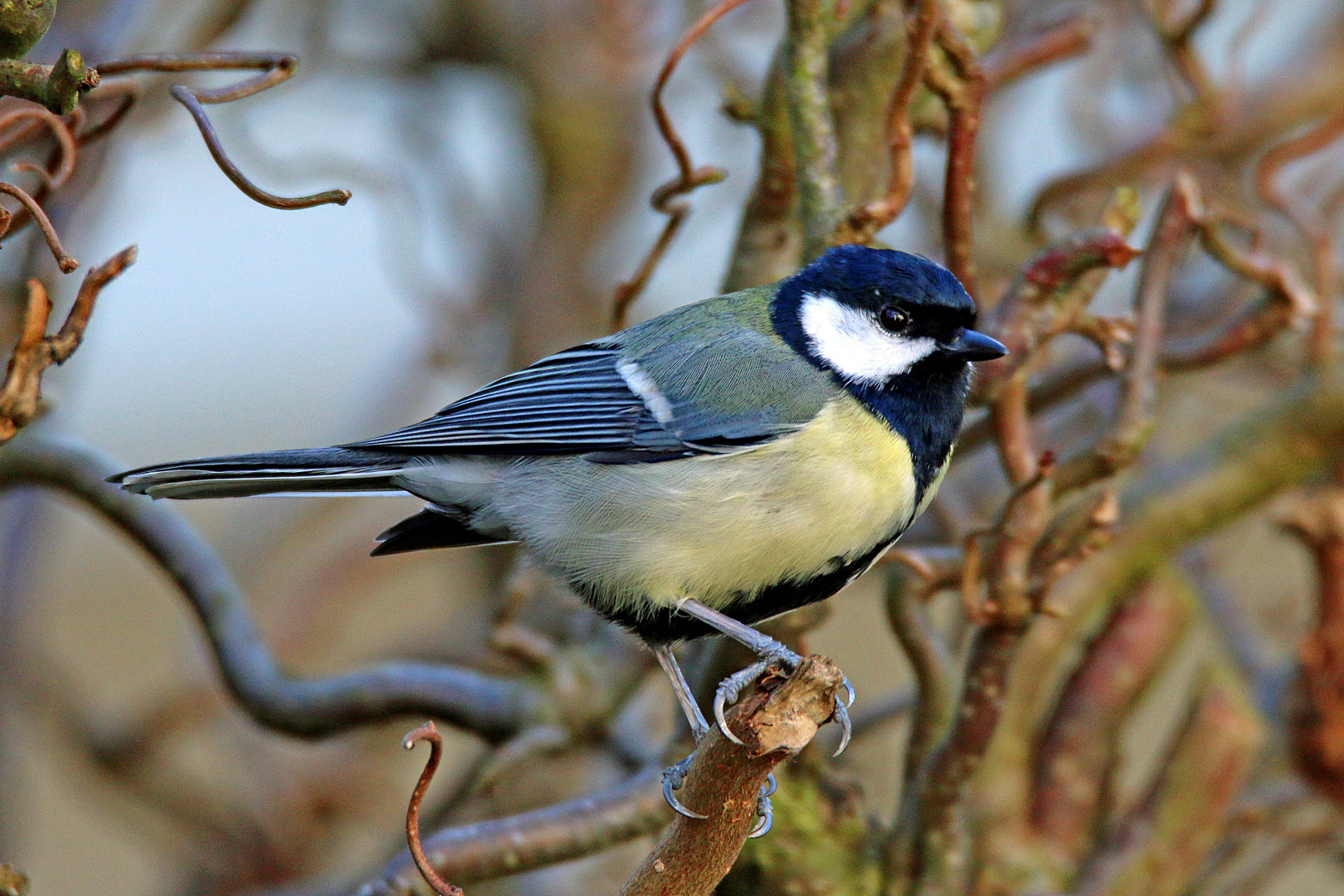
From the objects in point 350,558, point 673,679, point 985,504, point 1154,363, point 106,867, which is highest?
point 1154,363

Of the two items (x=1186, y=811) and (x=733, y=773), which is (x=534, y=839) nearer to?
(x=733, y=773)

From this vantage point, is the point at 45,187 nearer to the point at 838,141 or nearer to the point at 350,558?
the point at 838,141

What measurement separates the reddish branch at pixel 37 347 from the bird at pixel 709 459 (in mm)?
338

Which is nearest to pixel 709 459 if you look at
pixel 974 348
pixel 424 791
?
pixel 974 348

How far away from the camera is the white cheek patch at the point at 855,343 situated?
5.61ft

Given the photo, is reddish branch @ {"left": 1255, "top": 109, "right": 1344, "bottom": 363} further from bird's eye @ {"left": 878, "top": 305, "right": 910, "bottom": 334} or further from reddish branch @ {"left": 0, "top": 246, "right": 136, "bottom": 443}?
reddish branch @ {"left": 0, "top": 246, "right": 136, "bottom": 443}

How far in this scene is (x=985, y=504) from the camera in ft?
8.98

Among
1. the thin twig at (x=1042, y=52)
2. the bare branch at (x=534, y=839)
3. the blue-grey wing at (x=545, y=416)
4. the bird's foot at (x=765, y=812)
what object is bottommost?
the bare branch at (x=534, y=839)

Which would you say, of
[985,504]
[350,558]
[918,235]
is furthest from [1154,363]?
[350,558]

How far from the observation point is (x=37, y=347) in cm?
Result: 115

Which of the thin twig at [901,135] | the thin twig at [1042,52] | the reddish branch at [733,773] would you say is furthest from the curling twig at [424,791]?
the thin twig at [1042,52]

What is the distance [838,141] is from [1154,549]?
0.78m

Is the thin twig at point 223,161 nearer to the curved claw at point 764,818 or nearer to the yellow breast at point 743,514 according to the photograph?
the yellow breast at point 743,514

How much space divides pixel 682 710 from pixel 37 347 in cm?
96
